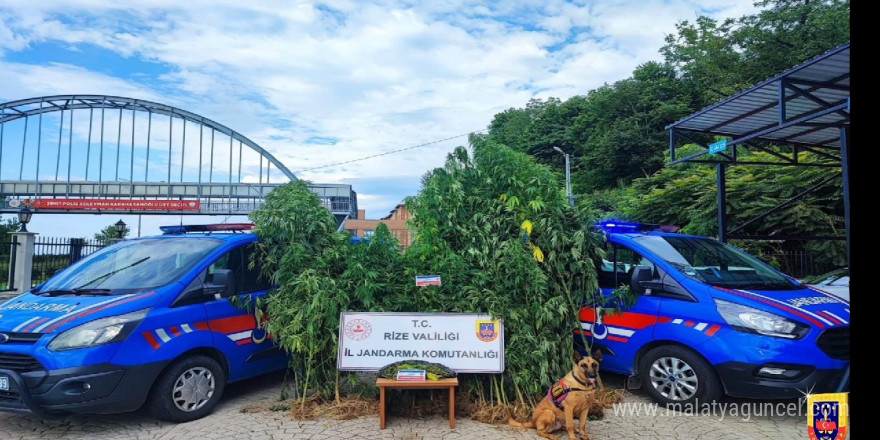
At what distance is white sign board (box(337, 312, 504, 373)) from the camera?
4723 millimetres

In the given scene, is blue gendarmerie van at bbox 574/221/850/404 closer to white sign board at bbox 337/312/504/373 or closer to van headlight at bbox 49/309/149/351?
white sign board at bbox 337/312/504/373

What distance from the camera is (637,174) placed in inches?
1243

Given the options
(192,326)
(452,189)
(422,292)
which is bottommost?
(192,326)

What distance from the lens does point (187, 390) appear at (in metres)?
4.51

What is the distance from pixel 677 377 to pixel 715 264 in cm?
135

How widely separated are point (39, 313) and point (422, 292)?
324 centimetres

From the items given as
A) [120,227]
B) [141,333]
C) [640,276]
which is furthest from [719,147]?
[120,227]

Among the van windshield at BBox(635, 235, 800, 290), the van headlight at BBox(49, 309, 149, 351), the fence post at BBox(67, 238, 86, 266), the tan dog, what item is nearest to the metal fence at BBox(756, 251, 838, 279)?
the van windshield at BBox(635, 235, 800, 290)

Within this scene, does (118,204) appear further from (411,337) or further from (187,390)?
(411,337)

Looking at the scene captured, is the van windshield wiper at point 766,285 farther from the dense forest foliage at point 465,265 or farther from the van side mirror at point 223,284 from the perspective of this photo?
the van side mirror at point 223,284

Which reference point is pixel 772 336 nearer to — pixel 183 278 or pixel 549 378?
pixel 549 378

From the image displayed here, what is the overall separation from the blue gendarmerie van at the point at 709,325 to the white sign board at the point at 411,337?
1.16 metres

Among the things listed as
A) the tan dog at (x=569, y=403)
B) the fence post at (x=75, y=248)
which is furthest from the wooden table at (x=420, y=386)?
the fence post at (x=75, y=248)
